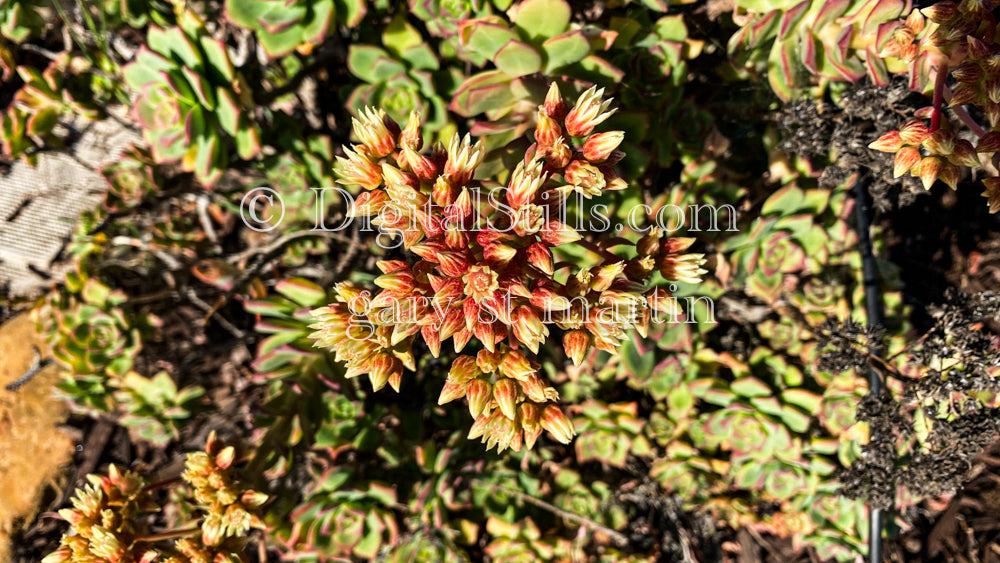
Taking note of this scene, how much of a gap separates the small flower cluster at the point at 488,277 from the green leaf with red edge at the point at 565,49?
0.74ft

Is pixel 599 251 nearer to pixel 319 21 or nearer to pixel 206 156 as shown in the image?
pixel 319 21

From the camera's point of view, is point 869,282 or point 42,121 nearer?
point 869,282

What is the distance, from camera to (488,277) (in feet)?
3.92

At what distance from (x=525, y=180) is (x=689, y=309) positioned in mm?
1042

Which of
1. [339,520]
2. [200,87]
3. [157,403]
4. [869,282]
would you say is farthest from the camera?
[157,403]

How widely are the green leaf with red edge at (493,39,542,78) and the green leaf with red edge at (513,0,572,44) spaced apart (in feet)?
0.31

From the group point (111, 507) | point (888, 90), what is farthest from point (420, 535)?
point (888, 90)

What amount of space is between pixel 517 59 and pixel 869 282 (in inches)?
53.1

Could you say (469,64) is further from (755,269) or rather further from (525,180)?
(755,269)

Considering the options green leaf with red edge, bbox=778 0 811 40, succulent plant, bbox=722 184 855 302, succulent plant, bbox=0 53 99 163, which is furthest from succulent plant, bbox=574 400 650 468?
succulent plant, bbox=0 53 99 163

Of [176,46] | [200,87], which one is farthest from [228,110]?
[176,46]

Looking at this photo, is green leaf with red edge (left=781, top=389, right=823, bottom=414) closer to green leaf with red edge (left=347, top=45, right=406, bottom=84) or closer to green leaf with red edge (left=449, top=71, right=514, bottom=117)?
green leaf with red edge (left=449, top=71, right=514, bottom=117)

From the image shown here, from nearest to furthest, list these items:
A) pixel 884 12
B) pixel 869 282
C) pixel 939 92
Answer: pixel 939 92, pixel 884 12, pixel 869 282

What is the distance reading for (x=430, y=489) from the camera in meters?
2.21
